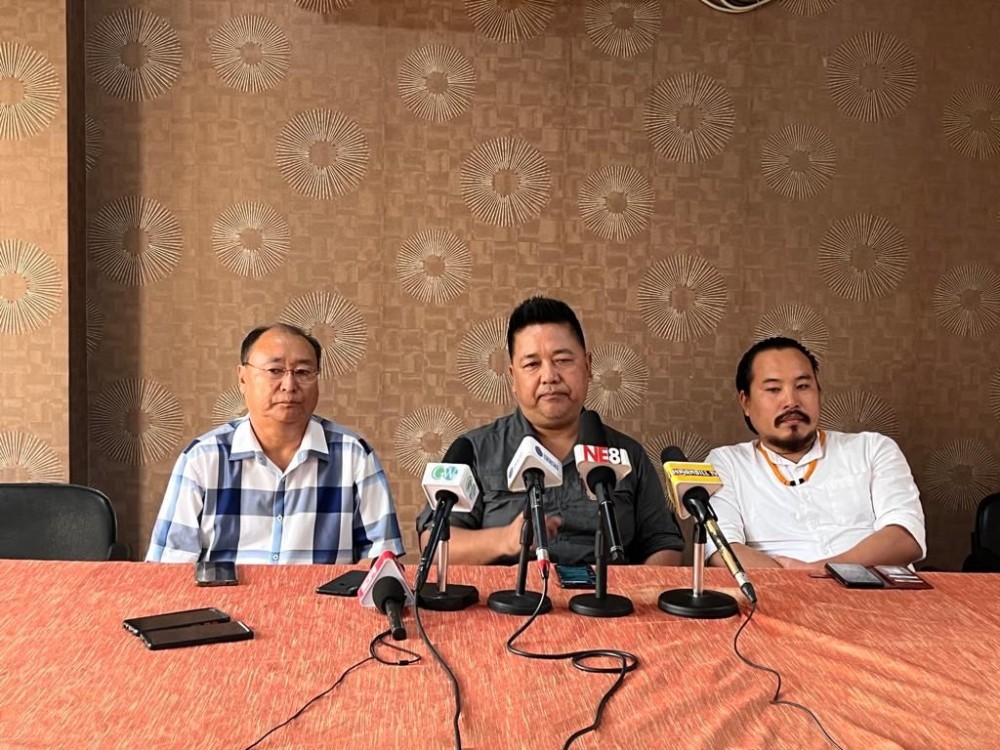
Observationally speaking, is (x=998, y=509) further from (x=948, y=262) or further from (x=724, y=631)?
(x=724, y=631)

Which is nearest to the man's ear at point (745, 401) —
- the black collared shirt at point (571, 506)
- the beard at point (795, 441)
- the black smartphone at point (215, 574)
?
the beard at point (795, 441)

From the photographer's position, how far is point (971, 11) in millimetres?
3625

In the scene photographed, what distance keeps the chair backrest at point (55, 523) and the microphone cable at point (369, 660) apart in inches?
53.3

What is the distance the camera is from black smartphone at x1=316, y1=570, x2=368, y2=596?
196cm

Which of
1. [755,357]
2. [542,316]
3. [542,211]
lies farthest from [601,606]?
[542,211]

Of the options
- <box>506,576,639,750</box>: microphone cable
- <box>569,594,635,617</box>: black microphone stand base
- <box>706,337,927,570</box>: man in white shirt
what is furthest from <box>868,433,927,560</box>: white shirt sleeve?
<box>506,576,639,750</box>: microphone cable

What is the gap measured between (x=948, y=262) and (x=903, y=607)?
2.11 meters

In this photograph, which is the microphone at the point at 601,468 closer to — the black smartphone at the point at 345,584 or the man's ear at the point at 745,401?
the black smartphone at the point at 345,584

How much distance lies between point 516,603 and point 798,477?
1.56 m

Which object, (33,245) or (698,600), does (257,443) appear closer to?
(33,245)

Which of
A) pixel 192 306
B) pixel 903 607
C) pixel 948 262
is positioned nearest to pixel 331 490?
pixel 192 306

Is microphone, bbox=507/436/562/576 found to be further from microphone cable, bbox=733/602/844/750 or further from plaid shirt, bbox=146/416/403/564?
plaid shirt, bbox=146/416/403/564

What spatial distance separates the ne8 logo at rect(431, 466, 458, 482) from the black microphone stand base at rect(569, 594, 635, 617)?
0.35m

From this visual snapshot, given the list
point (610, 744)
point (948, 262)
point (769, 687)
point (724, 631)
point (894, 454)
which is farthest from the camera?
point (948, 262)
